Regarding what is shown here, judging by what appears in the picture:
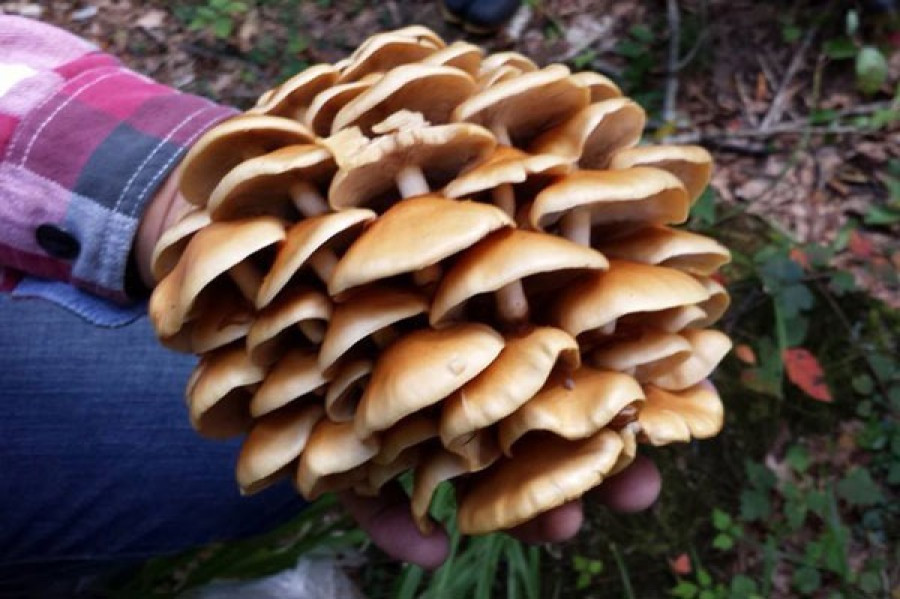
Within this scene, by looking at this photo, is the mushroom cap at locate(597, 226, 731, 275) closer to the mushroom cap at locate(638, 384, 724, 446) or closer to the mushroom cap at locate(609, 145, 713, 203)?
the mushroom cap at locate(609, 145, 713, 203)

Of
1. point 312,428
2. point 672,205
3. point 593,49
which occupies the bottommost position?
point 593,49

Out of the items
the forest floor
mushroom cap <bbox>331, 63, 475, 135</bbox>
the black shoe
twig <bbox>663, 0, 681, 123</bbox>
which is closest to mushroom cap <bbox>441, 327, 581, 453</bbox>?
mushroom cap <bbox>331, 63, 475, 135</bbox>

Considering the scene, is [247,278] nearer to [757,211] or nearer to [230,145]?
[230,145]

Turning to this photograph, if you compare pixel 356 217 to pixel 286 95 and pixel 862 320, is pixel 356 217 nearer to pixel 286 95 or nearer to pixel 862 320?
pixel 286 95

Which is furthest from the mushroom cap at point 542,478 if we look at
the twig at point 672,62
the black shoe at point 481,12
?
the black shoe at point 481,12

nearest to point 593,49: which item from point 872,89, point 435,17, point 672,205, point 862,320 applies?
point 435,17

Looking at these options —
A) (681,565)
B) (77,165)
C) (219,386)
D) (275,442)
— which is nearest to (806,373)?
(681,565)
